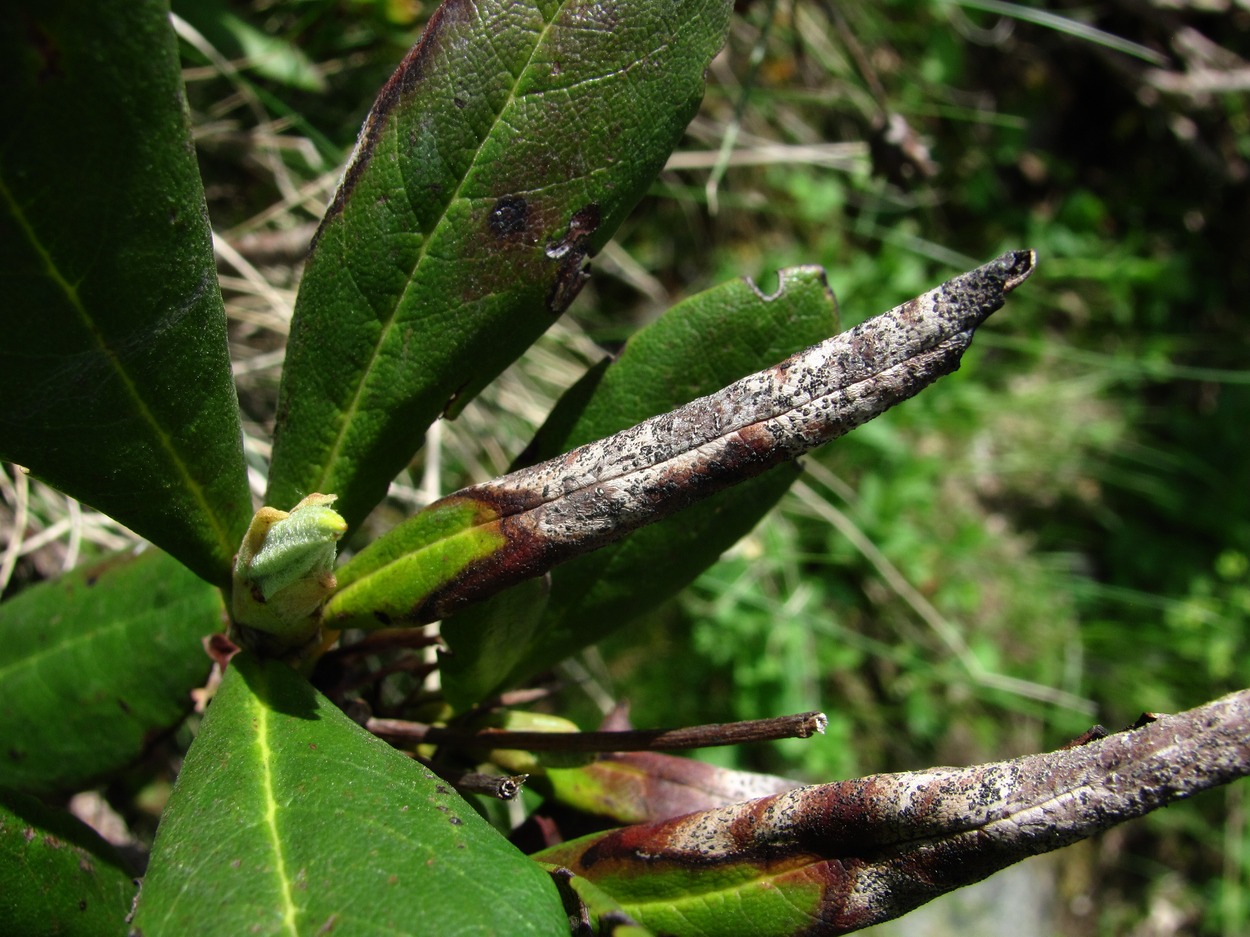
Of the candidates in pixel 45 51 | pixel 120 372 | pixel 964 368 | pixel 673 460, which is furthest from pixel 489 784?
pixel 964 368

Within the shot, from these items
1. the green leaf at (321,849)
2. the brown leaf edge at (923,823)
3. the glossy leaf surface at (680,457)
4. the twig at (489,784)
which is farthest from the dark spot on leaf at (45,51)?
the brown leaf edge at (923,823)

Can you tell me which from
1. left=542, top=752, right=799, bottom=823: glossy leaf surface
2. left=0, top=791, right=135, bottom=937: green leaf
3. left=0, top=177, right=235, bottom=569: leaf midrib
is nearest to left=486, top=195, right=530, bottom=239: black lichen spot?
left=0, top=177, right=235, bottom=569: leaf midrib

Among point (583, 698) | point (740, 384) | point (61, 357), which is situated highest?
point (61, 357)

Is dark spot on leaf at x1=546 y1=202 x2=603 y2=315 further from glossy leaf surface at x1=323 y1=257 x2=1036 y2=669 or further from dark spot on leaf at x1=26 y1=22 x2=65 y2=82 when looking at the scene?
dark spot on leaf at x1=26 y1=22 x2=65 y2=82

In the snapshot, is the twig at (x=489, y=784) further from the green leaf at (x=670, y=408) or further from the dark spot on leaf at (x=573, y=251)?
the dark spot on leaf at (x=573, y=251)

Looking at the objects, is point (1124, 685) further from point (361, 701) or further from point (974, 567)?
point (361, 701)

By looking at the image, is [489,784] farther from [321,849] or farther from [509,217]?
[509,217]

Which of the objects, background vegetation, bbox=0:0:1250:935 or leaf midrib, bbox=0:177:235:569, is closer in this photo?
leaf midrib, bbox=0:177:235:569

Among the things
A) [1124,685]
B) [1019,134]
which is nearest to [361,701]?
[1124,685]
